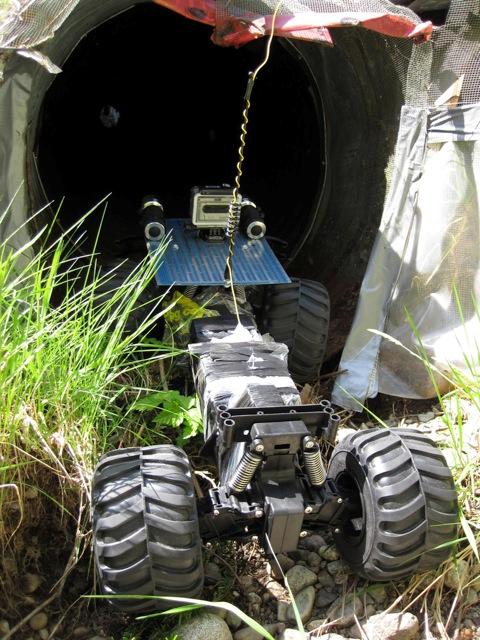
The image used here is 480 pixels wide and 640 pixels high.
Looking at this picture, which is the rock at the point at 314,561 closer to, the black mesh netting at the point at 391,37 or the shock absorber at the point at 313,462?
the shock absorber at the point at 313,462

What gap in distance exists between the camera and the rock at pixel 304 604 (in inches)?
113

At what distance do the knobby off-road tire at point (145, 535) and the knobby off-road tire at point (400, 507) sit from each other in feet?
2.09

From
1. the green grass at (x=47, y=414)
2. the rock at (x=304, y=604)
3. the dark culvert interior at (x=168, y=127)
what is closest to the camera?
the green grass at (x=47, y=414)

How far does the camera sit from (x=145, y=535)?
243 centimetres

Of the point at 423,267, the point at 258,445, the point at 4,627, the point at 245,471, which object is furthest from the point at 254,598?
the point at 423,267

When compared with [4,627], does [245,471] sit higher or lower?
higher

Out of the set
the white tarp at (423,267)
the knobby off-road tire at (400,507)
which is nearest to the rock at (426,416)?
the white tarp at (423,267)

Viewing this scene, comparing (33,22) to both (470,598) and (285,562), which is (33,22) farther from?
(470,598)

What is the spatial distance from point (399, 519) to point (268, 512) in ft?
1.51

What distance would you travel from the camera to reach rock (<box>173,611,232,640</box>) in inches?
102

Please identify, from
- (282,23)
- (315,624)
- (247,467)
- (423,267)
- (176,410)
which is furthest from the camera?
(423,267)

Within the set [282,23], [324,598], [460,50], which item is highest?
[282,23]

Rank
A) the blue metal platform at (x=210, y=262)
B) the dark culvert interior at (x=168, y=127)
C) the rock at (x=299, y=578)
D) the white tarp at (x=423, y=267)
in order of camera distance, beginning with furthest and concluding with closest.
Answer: the dark culvert interior at (x=168, y=127)
the blue metal platform at (x=210, y=262)
the white tarp at (x=423, y=267)
the rock at (x=299, y=578)

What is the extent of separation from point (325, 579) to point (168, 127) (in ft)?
13.5
